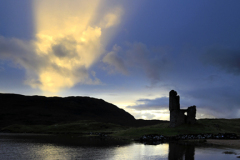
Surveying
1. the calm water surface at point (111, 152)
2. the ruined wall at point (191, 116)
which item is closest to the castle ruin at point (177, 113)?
the ruined wall at point (191, 116)

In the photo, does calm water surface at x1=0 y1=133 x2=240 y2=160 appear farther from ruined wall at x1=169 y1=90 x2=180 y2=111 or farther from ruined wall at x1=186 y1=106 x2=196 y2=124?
ruined wall at x1=186 y1=106 x2=196 y2=124

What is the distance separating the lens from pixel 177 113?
233ft

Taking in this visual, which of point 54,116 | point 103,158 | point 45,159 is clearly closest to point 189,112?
point 103,158

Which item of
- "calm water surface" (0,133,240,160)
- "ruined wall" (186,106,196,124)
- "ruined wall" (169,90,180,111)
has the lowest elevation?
"calm water surface" (0,133,240,160)

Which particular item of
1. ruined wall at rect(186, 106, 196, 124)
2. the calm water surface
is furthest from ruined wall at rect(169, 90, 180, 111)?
the calm water surface

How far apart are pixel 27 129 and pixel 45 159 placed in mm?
96183

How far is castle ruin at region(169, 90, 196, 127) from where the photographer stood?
70.6 m

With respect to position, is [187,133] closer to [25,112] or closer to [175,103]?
[175,103]

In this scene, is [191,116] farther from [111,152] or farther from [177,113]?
[111,152]

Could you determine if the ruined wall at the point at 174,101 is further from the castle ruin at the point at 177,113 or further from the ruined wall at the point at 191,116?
the ruined wall at the point at 191,116

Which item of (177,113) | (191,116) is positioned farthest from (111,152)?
(191,116)

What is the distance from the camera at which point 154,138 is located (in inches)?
2378

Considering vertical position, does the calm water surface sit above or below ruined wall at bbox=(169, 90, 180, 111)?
below

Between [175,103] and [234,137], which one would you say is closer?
[234,137]
